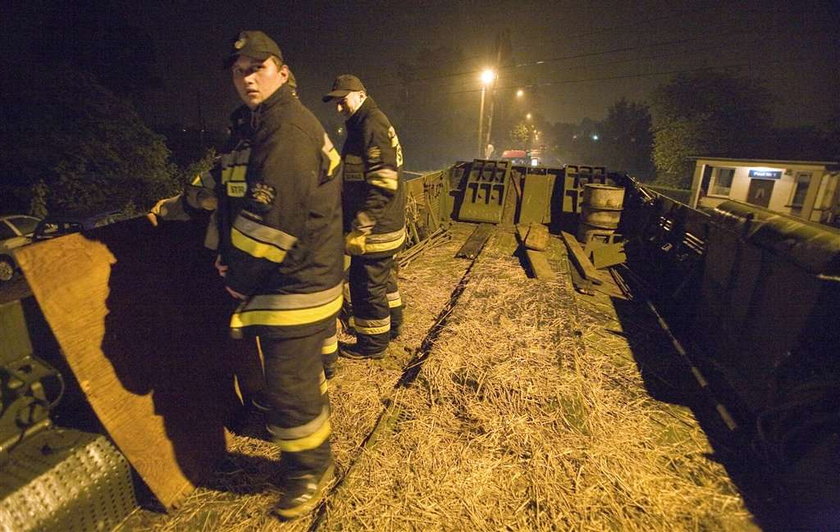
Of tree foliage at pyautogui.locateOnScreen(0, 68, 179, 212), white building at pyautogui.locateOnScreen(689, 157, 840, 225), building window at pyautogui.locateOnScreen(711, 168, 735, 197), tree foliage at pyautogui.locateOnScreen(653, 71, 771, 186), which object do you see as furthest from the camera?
tree foliage at pyautogui.locateOnScreen(653, 71, 771, 186)

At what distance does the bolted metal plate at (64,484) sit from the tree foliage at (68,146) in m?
13.1

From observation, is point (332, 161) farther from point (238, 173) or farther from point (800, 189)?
point (800, 189)

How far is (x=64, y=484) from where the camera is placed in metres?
1.75

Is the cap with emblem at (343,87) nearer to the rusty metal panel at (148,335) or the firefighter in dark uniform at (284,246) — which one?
the firefighter in dark uniform at (284,246)

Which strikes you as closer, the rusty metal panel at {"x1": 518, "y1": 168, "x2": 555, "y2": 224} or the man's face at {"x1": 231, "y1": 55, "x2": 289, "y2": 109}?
the man's face at {"x1": 231, "y1": 55, "x2": 289, "y2": 109}

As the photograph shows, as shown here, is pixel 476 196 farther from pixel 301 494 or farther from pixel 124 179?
pixel 124 179

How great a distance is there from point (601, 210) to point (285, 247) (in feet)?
22.6

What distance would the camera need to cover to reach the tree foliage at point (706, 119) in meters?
29.3

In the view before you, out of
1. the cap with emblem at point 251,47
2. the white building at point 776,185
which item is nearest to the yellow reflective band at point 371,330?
the cap with emblem at point 251,47

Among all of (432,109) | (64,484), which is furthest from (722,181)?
(432,109)

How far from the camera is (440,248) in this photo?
702cm

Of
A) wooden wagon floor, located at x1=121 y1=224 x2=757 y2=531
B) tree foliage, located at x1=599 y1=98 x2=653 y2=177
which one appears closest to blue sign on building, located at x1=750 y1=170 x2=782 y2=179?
tree foliage, located at x1=599 y1=98 x2=653 y2=177

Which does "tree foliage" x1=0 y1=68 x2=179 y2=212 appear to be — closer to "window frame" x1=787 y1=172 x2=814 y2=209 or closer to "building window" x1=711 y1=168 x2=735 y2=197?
"building window" x1=711 y1=168 x2=735 y2=197

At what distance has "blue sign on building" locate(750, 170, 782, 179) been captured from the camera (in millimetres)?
20619
